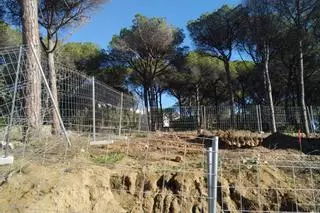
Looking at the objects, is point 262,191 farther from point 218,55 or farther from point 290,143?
point 218,55

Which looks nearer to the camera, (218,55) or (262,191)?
(262,191)

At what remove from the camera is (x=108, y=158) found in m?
7.07

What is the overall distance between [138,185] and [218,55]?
24.0 metres

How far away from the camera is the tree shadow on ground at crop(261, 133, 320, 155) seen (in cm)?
1147

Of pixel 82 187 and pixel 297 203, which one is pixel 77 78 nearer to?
pixel 82 187

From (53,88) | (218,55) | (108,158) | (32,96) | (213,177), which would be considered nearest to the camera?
(213,177)

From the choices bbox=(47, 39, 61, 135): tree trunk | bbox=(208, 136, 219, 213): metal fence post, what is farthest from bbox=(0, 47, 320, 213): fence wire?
bbox=(208, 136, 219, 213): metal fence post

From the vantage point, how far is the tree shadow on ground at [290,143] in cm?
1147

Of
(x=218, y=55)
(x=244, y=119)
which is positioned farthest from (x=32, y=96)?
(x=218, y=55)

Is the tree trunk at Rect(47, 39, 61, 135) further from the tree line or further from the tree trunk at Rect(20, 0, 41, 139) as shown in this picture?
the tree line

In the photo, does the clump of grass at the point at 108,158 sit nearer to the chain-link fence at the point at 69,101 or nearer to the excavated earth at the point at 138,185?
the excavated earth at the point at 138,185

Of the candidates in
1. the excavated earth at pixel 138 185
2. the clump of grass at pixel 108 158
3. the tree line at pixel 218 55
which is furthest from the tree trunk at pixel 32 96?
the tree line at pixel 218 55

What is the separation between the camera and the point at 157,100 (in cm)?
3556

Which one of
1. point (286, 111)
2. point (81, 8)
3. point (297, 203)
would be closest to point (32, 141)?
point (297, 203)
